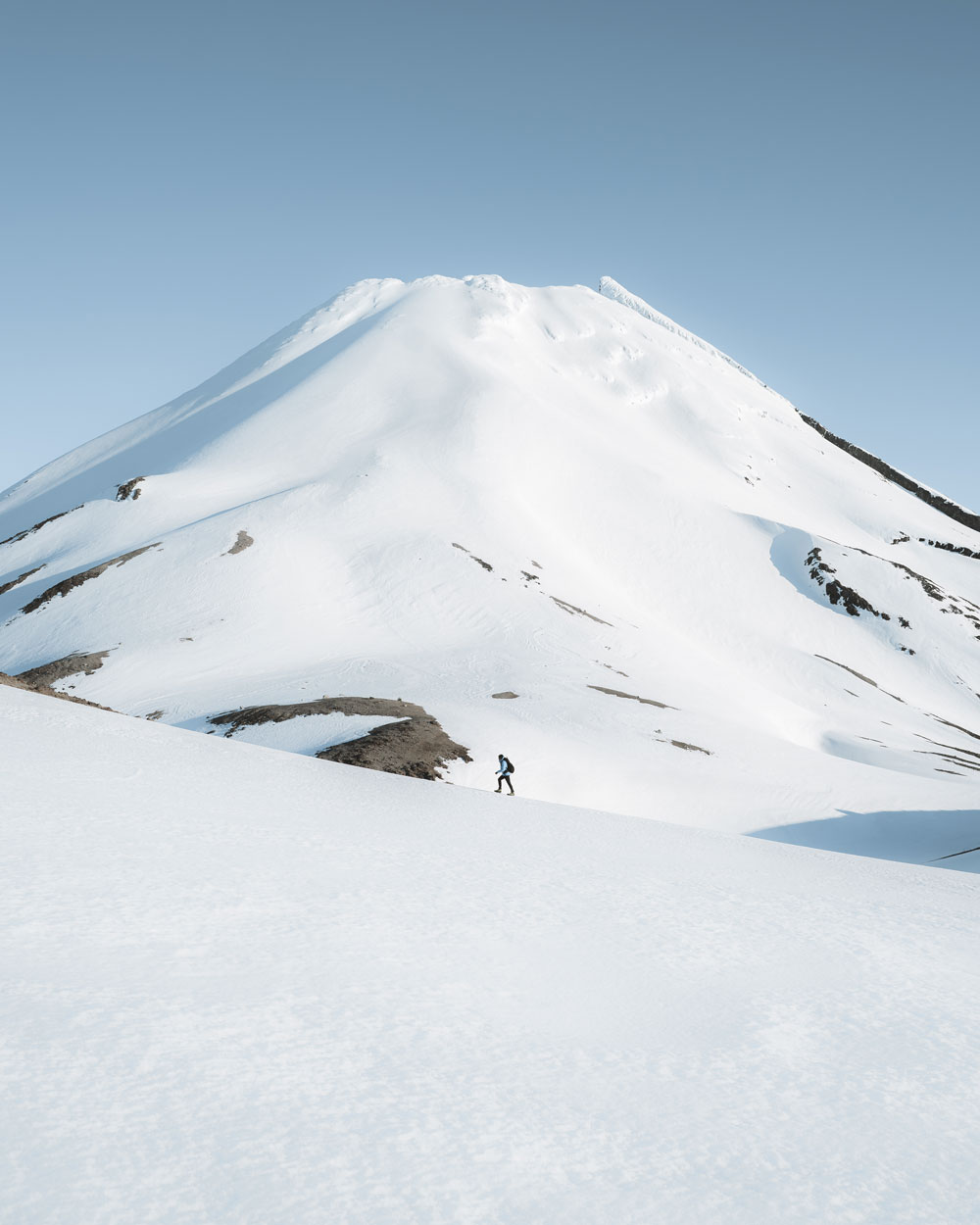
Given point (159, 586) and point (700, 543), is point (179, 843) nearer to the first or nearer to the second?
point (159, 586)

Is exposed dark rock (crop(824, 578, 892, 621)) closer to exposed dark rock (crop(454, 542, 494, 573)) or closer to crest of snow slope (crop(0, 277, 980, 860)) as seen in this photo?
crest of snow slope (crop(0, 277, 980, 860))

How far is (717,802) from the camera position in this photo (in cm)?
3684

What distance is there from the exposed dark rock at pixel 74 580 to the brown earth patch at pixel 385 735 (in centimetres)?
3062

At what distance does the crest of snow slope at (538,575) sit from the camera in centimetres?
4191

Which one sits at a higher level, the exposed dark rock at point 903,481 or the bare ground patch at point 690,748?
the exposed dark rock at point 903,481

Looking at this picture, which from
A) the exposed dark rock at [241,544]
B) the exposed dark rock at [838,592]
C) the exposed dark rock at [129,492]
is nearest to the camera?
the exposed dark rock at [241,544]

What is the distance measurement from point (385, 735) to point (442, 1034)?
27.1m

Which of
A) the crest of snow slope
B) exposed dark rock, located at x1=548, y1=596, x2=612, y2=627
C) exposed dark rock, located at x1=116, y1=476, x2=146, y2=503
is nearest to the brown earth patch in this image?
the crest of snow slope

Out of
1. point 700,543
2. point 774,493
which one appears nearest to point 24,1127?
point 700,543

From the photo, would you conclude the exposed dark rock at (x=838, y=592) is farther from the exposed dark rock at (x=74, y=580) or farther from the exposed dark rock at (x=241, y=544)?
the exposed dark rock at (x=74, y=580)

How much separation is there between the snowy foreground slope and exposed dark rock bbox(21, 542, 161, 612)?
2039 inches

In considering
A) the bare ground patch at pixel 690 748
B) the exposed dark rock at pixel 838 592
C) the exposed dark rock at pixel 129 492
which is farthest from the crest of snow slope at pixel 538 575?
the exposed dark rock at pixel 129 492

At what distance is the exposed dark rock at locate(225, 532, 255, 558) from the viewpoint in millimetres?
65875

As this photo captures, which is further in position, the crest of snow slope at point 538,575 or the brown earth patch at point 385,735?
the crest of snow slope at point 538,575
